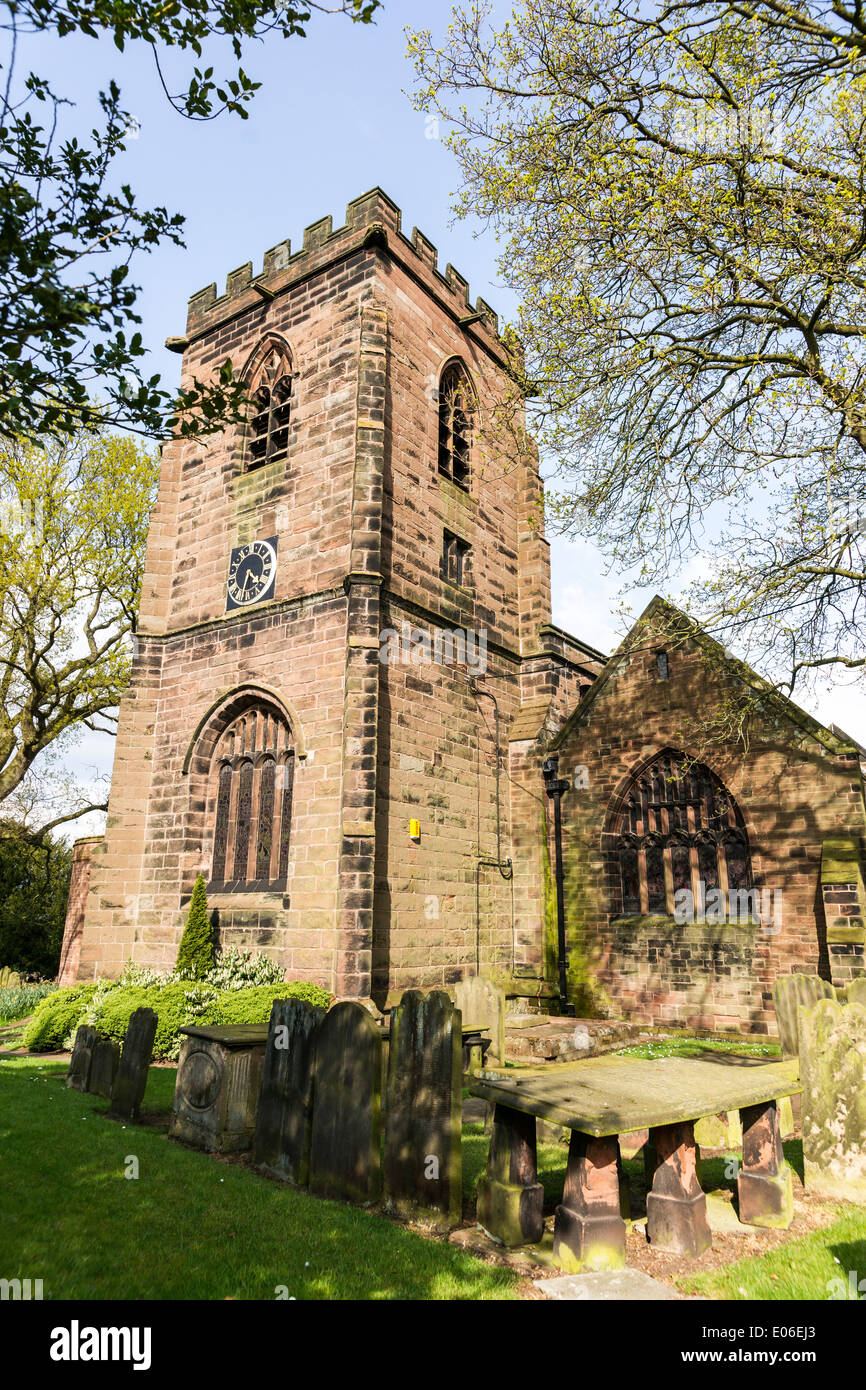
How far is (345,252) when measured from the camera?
48.7ft

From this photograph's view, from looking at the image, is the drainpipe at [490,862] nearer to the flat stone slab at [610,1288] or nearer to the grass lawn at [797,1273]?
the grass lawn at [797,1273]

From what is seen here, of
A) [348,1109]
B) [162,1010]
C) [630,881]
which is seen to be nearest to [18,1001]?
[162,1010]

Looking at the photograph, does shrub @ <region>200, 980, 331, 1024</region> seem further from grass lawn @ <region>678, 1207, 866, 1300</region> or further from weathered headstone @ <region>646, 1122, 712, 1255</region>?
grass lawn @ <region>678, 1207, 866, 1300</region>

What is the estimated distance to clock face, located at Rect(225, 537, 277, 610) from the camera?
1435 centimetres

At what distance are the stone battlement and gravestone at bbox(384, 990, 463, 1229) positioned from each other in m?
13.7

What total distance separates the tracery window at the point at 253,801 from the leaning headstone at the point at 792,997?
24.0 ft

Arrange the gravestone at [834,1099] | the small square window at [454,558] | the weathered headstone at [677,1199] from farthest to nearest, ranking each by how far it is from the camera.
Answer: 1. the small square window at [454,558]
2. the gravestone at [834,1099]
3. the weathered headstone at [677,1199]

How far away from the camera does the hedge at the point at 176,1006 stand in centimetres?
1065

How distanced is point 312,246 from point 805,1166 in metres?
16.6

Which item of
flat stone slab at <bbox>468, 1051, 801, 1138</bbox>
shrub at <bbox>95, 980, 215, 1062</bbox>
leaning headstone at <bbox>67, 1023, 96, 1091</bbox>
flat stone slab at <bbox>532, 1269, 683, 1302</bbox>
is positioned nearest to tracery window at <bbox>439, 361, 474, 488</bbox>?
shrub at <bbox>95, 980, 215, 1062</bbox>

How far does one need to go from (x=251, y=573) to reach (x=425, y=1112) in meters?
11.1

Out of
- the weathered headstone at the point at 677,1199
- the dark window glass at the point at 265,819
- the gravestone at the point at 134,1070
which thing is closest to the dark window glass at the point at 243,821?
the dark window glass at the point at 265,819
